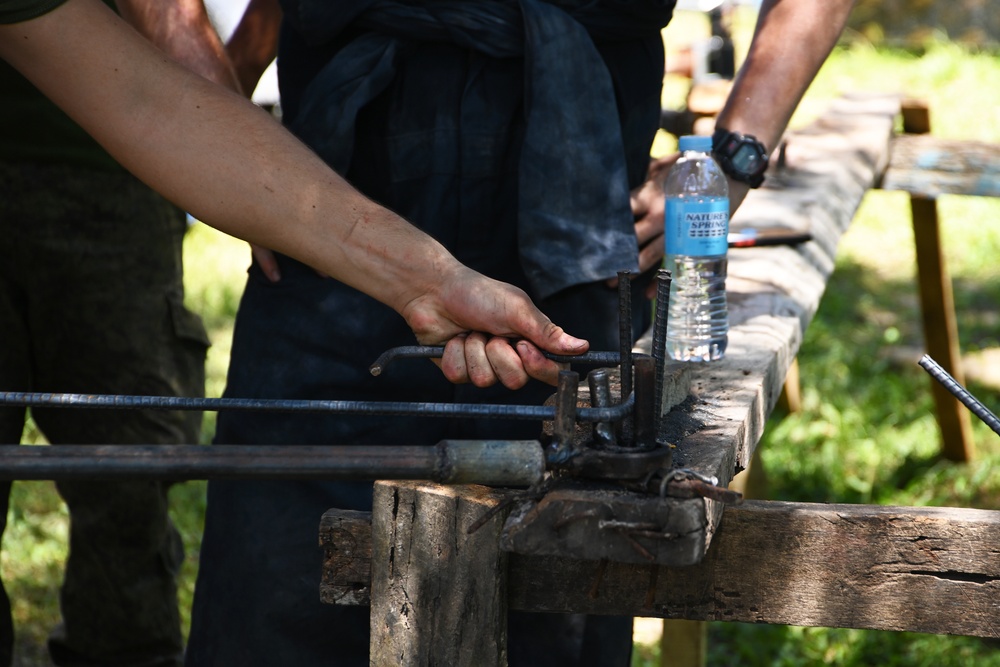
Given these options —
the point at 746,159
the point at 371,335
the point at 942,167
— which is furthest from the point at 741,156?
the point at 942,167

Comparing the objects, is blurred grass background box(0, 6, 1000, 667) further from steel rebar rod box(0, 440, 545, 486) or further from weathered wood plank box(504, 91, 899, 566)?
steel rebar rod box(0, 440, 545, 486)

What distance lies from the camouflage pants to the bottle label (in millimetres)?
1267

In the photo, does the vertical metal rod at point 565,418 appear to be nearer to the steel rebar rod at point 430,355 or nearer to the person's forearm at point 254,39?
the steel rebar rod at point 430,355

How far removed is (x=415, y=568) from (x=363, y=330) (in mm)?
741

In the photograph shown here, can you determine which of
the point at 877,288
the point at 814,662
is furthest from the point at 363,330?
the point at 877,288

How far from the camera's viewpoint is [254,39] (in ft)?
8.80

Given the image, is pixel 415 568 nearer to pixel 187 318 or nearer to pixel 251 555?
pixel 251 555

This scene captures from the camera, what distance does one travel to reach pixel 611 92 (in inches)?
77.9

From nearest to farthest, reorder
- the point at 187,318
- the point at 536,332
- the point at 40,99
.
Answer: the point at 536,332 → the point at 40,99 → the point at 187,318

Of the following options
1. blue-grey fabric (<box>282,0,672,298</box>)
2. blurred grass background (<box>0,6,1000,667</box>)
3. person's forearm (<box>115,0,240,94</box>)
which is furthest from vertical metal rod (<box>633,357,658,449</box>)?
blurred grass background (<box>0,6,1000,667</box>)

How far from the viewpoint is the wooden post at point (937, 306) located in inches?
169

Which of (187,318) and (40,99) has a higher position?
(40,99)

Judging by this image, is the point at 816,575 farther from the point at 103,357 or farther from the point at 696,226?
the point at 103,357

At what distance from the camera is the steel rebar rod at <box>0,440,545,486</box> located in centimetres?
108
